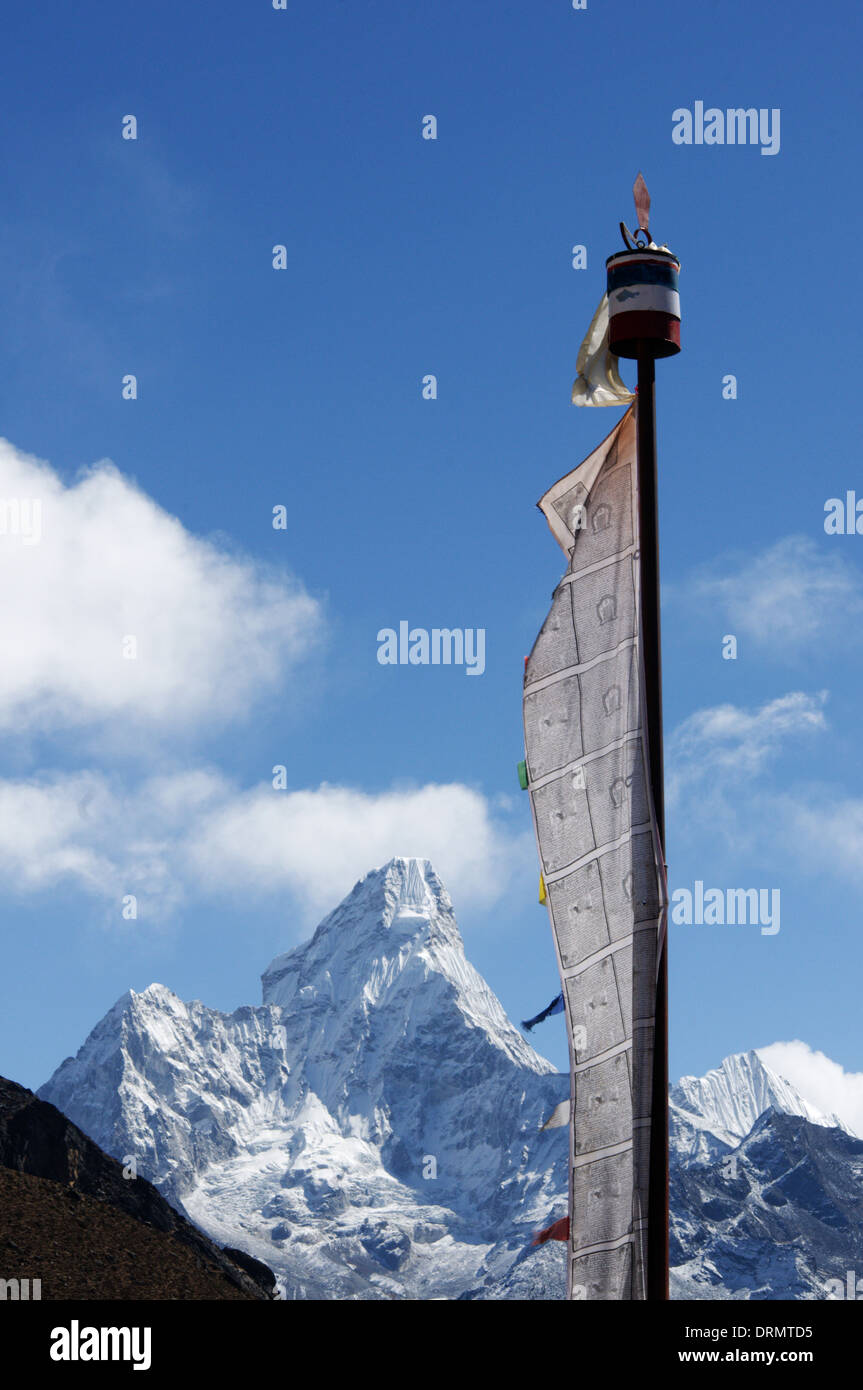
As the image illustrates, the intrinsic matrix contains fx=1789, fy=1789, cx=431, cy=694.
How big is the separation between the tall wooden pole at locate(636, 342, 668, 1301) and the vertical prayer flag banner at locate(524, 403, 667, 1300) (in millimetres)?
95

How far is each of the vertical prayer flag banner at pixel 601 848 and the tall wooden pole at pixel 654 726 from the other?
10cm

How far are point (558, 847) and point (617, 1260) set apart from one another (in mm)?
3960

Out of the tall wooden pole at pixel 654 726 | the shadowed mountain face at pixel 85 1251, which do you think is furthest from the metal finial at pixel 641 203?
the shadowed mountain face at pixel 85 1251

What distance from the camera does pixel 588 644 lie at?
17.9 m

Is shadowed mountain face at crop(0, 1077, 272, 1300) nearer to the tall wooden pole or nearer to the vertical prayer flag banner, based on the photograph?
the vertical prayer flag banner

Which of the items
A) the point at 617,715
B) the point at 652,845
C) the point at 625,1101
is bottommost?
the point at 625,1101

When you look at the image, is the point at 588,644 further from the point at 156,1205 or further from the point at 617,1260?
the point at 156,1205

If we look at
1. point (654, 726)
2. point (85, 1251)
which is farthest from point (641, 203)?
point (85, 1251)

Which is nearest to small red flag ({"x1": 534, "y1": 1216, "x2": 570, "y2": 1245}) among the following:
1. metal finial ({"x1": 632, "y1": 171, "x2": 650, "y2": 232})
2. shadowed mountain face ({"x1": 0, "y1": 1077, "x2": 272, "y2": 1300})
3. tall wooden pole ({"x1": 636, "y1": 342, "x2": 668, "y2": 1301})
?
tall wooden pole ({"x1": 636, "y1": 342, "x2": 668, "y2": 1301})

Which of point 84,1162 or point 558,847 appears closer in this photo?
point 558,847

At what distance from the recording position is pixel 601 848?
17484 mm

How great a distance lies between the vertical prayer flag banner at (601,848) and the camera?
1694 cm
